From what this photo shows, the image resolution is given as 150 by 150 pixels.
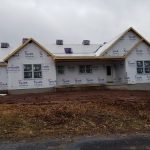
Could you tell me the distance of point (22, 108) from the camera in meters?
16.2

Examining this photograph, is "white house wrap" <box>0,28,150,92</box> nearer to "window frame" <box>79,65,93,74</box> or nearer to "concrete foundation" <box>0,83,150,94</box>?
"window frame" <box>79,65,93,74</box>

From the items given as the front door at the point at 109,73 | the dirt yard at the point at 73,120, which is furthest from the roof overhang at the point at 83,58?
the dirt yard at the point at 73,120

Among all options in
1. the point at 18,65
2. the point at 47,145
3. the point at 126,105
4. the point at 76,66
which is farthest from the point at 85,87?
the point at 47,145

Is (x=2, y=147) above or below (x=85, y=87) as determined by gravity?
below

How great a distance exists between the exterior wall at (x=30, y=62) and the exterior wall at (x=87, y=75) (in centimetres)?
207

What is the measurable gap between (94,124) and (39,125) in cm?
215

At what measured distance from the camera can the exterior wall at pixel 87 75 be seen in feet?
107

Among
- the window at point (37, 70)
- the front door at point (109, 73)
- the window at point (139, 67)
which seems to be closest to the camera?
the window at point (37, 70)

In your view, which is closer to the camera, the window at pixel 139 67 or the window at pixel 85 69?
the window at pixel 139 67

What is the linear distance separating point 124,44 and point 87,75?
4744 millimetres

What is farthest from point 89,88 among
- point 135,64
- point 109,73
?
point 135,64

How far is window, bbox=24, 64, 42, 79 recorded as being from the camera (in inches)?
1171

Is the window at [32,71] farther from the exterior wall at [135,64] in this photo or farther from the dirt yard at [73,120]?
the dirt yard at [73,120]

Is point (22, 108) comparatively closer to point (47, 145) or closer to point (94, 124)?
point (94, 124)
